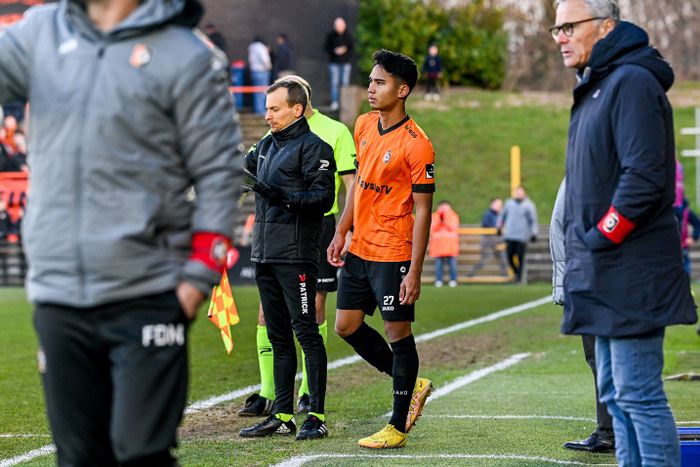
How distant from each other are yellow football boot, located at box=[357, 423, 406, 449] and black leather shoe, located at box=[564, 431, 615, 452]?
3.00 ft

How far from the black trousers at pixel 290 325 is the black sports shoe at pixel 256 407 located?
0.86m

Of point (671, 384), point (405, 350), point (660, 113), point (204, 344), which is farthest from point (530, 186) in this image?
point (660, 113)

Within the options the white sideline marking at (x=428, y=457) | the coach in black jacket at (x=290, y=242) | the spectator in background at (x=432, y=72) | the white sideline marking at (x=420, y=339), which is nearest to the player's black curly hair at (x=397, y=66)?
the coach in black jacket at (x=290, y=242)

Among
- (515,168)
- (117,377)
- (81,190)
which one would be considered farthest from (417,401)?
(515,168)

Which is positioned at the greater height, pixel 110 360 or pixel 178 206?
pixel 178 206

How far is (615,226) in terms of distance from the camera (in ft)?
17.1

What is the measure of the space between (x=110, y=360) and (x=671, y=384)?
24.9 ft

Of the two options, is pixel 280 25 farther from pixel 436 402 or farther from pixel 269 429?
pixel 269 429

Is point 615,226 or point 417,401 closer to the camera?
point 615,226

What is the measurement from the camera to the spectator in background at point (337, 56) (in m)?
40.5

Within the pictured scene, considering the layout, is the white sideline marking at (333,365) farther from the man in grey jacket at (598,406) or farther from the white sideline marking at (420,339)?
the man in grey jacket at (598,406)

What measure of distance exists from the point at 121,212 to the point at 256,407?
16.9ft

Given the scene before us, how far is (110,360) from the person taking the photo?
435 centimetres

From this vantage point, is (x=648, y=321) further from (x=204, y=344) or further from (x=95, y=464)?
(x=204, y=344)
